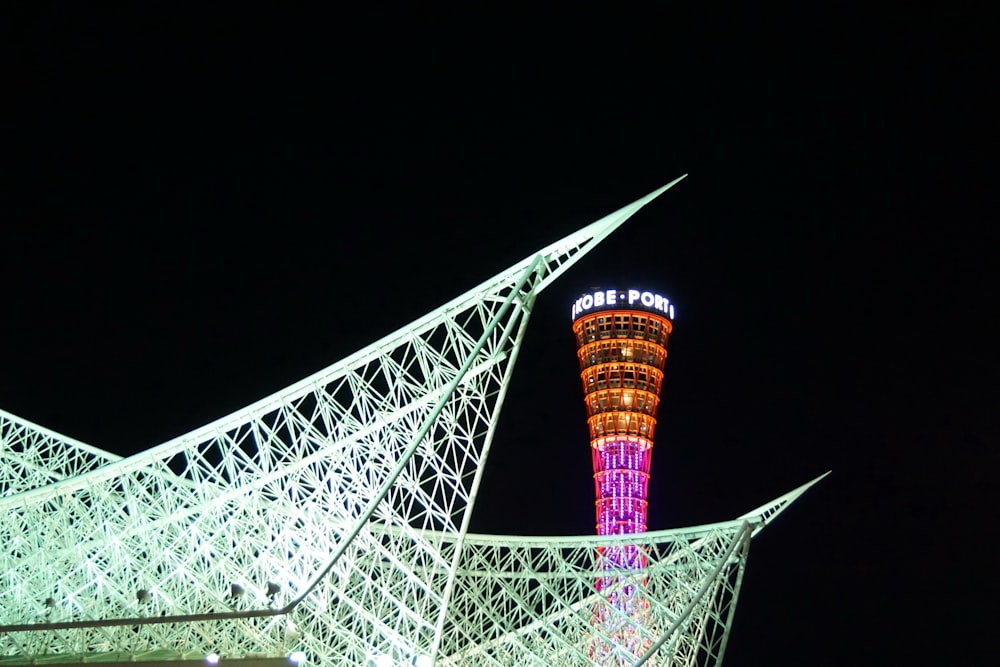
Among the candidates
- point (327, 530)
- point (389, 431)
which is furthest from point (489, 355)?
point (327, 530)

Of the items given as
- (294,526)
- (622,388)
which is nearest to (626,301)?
(622,388)

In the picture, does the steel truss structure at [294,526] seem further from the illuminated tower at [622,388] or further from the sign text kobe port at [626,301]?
the sign text kobe port at [626,301]

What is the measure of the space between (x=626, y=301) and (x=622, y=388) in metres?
8.84

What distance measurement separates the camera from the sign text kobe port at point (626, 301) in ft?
372

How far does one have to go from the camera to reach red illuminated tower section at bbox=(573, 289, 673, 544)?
107m

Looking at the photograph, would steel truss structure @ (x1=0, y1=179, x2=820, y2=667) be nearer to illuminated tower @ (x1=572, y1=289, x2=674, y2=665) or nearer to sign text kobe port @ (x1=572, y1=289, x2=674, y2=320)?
illuminated tower @ (x1=572, y1=289, x2=674, y2=665)

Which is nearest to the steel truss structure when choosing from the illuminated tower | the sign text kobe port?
the illuminated tower

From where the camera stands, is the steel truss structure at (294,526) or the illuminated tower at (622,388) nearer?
the steel truss structure at (294,526)

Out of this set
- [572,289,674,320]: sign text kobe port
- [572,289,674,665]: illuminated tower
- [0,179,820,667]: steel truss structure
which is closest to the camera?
[0,179,820,667]: steel truss structure

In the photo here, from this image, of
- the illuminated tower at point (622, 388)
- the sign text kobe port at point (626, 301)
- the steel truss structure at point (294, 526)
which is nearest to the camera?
the steel truss structure at point (294, 526)

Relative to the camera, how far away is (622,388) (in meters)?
109

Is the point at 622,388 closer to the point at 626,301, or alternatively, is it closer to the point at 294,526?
the point at 626,301

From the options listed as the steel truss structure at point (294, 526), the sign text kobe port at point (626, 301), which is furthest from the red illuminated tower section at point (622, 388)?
the steel truss structure at point (294, 526)

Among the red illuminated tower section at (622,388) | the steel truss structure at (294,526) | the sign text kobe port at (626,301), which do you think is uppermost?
the sign text kobe port at (626,301)
